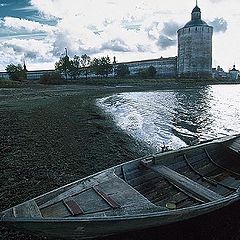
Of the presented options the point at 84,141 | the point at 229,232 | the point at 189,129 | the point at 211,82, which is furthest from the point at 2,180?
the point at 211,82

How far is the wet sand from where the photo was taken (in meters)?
5.70

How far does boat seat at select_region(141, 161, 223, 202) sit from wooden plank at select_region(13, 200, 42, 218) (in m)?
2.97

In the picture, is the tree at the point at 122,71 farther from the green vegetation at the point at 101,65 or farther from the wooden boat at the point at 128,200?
the wooden boat at the point at 128,200

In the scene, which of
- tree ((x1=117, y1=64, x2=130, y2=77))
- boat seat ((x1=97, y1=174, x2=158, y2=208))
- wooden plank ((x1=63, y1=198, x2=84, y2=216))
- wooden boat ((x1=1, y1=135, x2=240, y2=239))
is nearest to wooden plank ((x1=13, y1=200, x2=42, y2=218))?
wooden boat ((x1=1, y1=135, x2=240, y2=239))

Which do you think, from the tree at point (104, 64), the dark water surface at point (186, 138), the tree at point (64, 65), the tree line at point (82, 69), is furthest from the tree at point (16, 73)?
the dark water surface at point (186, 138)

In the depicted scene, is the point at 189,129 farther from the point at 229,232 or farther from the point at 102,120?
the point at 229,232

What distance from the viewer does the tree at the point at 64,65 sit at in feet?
289

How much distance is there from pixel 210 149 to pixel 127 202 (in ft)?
14.9

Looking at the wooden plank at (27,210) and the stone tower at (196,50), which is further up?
the stone tower at (196,50)

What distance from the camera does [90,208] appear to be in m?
4.45

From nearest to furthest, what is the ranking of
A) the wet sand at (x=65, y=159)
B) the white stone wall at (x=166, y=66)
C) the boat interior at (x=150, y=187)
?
the boat interior at (x=150, y=187) → the wet sand at (x=65, y=159) → the white stone wall at (x=166, y=66)

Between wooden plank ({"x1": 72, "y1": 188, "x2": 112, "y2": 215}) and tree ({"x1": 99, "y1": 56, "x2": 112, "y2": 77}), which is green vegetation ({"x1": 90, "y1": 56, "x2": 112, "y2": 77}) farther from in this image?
wooden plank ({"x1": 72, "y1": 188, "x2": 112, "y2": 215})

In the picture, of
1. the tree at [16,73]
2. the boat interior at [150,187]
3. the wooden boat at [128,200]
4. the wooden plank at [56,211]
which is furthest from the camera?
the tree at [16,73]

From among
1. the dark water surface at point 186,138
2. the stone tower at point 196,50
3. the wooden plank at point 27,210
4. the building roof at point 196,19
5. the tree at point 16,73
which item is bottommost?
the dark water surface at point 186,138
